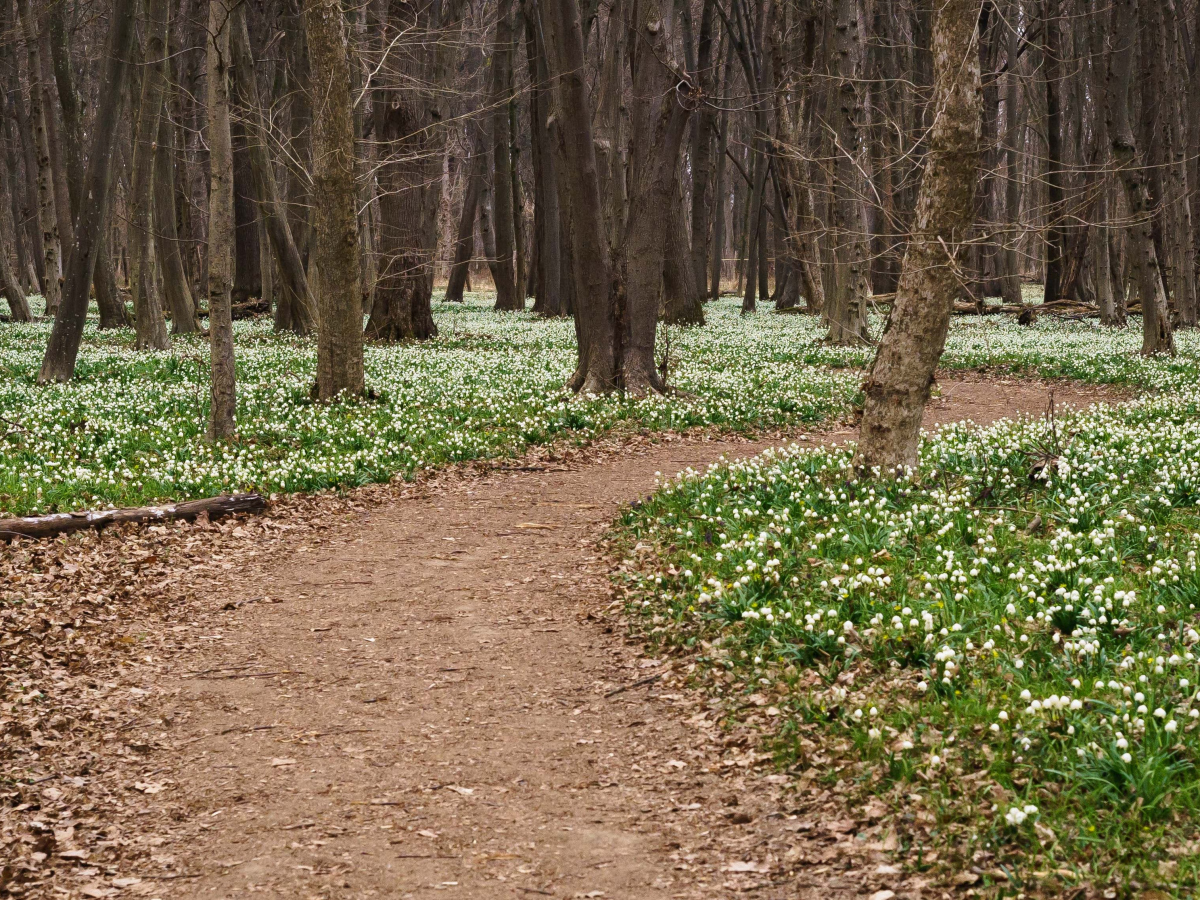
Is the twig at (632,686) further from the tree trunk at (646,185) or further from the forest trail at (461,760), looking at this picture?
the tree trunk at (646,185)

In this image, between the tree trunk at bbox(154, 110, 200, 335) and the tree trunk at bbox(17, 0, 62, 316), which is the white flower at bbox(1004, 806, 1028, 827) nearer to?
the tree trunk at bbox(154, 110, 200, 335)

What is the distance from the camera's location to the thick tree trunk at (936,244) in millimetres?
8438

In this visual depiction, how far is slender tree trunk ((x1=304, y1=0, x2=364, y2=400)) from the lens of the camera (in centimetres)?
1435

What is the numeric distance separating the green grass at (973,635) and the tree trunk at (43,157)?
2208 centimetres

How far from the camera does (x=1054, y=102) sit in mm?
31562

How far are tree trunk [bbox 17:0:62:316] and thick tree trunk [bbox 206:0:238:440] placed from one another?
14.4 m

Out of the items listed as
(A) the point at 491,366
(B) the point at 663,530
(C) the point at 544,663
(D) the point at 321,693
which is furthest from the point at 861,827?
(A) the point at 491,366

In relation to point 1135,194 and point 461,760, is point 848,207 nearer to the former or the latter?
point 1135,194

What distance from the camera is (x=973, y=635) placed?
569cm

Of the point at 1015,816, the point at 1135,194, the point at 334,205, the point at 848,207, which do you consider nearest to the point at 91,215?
Answer: the point at 334,205

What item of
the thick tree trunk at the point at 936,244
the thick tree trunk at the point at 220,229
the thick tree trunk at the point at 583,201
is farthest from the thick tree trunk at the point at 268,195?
the thick tree trunk at the point at 936,244

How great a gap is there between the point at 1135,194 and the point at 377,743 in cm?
1991

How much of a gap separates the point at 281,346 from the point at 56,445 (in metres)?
11.6

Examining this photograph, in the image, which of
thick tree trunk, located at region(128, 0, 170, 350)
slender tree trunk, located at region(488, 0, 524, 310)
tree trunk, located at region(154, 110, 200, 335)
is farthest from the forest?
slender tree trunk, located at region(488, 0, 524, 310)
